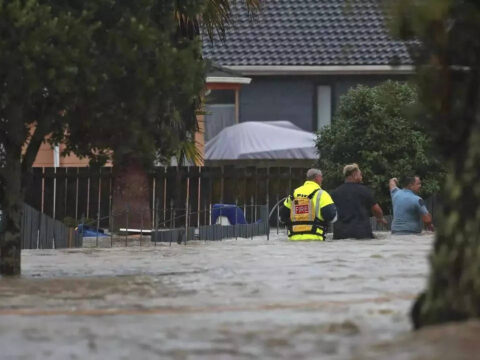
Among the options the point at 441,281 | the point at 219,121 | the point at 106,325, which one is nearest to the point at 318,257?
the point at 106,325

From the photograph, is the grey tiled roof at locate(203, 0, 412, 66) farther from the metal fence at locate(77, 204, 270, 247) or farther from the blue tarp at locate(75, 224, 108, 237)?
the blue tarp at locate(75, 224, 108, 237)

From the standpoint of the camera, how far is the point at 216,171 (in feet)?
88.1

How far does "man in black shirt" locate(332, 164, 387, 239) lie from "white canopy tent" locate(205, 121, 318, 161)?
40.5ft

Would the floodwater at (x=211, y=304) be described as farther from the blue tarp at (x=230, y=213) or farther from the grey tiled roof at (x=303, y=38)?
the grey tiled roof at (x=303, y=38)

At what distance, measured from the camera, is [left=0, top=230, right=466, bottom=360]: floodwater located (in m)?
8.17

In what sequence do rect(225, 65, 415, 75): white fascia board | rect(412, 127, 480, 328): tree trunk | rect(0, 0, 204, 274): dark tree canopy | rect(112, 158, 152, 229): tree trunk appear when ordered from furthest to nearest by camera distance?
rect(225, 65, 415, 75): white fascia board
rect(112, 158, 152, 229): tree trunk
rect(0, 0, 204, 274): dark tree canopy
rect(412, 127, 480, 328): tree trunk

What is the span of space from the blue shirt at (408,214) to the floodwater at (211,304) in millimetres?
5290

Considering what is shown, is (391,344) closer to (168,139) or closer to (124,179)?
(168,139)

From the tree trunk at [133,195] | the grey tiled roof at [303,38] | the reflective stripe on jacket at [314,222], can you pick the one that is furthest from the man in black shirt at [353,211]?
the grey tiled roof at [303,38]

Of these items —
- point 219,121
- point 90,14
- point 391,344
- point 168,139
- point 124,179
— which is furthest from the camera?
point 219,121

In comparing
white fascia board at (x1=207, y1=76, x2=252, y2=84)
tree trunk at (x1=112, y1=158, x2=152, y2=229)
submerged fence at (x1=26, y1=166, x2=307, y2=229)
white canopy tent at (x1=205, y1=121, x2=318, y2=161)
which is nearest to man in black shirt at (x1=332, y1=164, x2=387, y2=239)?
submerged fence at (x1=26, y1=166, x2=307, y2=229)

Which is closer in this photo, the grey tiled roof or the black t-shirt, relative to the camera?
the black t-shirt

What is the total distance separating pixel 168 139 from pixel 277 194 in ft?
45.6

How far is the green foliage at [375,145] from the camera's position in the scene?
3077 cm
